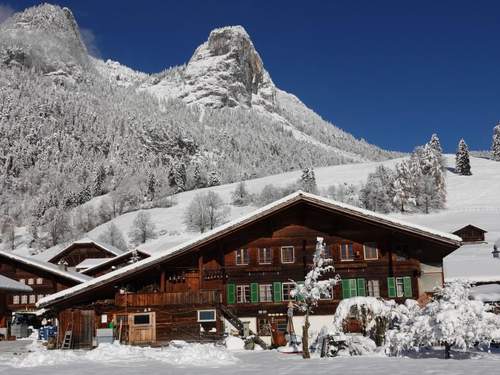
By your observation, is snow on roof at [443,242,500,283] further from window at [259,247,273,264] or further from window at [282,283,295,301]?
window at [259,247,273,264]

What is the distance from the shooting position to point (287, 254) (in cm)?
3716

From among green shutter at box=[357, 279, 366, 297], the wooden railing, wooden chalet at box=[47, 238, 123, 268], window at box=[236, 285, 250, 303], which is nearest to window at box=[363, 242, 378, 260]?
green shutter at box=[357, 279, 366, 297]

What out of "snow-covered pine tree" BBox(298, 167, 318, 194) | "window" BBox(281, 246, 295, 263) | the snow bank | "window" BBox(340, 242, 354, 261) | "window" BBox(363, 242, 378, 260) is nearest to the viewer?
the snow bank

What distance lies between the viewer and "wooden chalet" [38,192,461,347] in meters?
35.0

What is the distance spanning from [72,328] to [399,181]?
98.5 metres

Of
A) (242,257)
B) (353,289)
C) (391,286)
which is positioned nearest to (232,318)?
(242,257)

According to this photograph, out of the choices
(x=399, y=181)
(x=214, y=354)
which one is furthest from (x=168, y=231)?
(x=214, y=354)

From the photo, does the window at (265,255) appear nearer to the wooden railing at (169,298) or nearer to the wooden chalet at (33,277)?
the wooden railing at (169,298)

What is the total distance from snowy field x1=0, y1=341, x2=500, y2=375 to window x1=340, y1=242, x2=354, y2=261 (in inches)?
489

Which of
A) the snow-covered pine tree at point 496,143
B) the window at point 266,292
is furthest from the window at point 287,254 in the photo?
the snow-covered pine tree at point 496,143

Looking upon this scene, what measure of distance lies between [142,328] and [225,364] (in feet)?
51.0

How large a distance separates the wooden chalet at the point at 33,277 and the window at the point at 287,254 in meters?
23.6

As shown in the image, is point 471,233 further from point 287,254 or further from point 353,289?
point 287,254

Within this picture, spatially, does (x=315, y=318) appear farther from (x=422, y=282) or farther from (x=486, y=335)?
(x=486, y=335)
